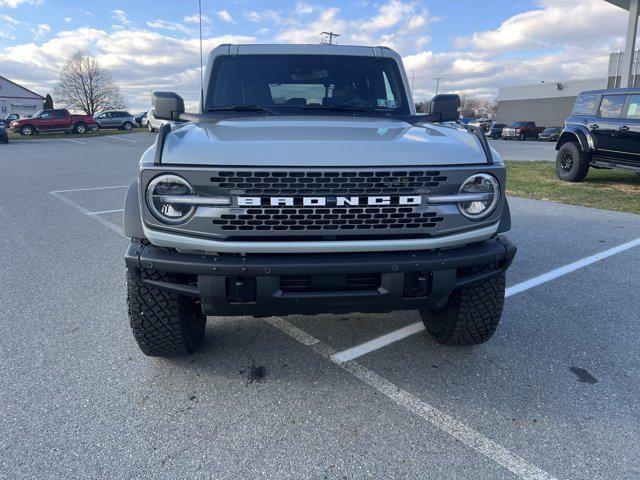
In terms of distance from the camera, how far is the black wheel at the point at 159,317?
2.54 m

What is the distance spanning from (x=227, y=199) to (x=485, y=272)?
4.57 feet

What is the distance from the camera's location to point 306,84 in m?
3.73

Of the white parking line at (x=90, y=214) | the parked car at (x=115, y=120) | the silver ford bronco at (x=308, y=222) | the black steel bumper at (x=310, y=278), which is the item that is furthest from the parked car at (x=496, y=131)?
the black steel bumper at (x=310, y=278)

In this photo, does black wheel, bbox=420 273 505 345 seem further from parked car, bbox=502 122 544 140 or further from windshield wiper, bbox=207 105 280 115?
parked car, bbox=502 122 544 140

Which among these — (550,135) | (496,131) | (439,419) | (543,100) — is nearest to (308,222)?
(439,419)

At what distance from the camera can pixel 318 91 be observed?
3721 mm

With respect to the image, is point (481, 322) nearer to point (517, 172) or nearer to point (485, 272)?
point (485, 272)

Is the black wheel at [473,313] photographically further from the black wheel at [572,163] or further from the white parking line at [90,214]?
the black wheel at [572,163]

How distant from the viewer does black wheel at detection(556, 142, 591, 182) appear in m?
10.0

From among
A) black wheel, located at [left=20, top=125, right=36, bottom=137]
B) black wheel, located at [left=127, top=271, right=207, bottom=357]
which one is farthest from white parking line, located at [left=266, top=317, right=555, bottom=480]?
black wheel, located at [left=20, top=125, right=36, bottom=137]

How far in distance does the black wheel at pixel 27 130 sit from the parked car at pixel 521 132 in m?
35.4

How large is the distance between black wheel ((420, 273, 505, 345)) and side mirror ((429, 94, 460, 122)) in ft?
5.00

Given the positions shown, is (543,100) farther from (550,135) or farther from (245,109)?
(245,109)

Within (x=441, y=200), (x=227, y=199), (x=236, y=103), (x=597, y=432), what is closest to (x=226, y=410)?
(x=227, y=199)
